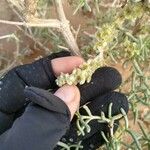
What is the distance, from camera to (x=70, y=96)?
4.46 ft

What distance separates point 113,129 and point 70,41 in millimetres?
331

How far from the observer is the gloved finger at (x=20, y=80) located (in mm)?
1521

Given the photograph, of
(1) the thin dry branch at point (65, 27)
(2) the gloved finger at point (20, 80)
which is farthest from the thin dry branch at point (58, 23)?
(2) the gloved finger at point (20, 80)

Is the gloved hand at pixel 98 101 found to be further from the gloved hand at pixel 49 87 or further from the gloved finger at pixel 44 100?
the gloved finger at pixel 44 100

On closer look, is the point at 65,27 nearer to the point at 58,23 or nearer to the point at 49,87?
the point at 58,23

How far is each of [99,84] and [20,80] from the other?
0.27 metres

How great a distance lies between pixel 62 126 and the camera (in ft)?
4.21

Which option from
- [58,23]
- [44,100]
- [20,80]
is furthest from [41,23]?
[44,100]

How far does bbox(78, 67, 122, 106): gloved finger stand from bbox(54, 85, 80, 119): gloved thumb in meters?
0.11

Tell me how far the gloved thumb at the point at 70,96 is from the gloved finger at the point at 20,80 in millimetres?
161

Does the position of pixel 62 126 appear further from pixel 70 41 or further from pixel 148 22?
pixel 148 22

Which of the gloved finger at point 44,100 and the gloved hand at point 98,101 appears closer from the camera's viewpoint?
the gloved finger at point 44,100

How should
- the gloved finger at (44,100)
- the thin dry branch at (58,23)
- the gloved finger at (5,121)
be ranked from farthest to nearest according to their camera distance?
the gloved finger at (5,121) → the thin dry branch at (58,23) → the gloved finger at (44,100)

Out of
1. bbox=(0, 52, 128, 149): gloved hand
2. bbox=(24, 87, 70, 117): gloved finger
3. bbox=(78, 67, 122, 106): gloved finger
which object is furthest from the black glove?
bbox=(24, 87, 70, 117): gloved finger
